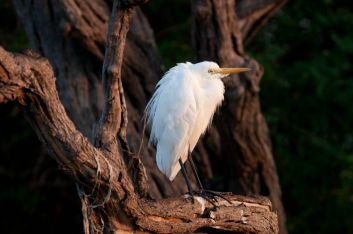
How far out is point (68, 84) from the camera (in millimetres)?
3311

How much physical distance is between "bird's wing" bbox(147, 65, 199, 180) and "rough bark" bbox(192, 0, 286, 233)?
68 cm

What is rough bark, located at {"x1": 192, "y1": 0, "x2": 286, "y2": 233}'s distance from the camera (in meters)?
3.17

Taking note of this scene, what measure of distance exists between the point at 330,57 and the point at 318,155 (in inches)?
31.3

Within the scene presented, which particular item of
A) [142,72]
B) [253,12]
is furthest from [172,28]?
[142,72]

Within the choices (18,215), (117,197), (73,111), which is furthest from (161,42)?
(117,197)

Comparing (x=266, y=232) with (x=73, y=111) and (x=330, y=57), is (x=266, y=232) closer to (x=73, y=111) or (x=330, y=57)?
(x=73, y=111)

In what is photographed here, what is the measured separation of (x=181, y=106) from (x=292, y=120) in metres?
2.35

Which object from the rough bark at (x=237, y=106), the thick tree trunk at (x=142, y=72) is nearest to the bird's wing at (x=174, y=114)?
the thick tree trunk at (x=142, y=72)

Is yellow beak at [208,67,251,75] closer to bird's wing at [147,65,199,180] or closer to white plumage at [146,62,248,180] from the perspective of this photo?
white plumage at [146,62,248,180]

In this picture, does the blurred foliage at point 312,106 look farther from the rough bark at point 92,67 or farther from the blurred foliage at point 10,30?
the blurred foliage at point 10,30

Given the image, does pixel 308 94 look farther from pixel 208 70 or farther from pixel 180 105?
pixel 180 105

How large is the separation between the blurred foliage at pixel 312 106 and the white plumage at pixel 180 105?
5.63ft

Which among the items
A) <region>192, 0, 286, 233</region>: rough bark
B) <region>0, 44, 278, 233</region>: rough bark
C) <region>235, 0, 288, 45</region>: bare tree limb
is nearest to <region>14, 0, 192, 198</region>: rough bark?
<region>192, 0, 286, 233</region>: rough bark

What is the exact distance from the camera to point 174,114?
248 cm
